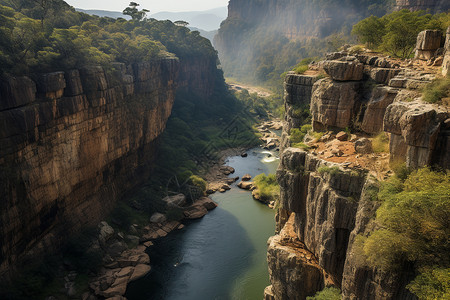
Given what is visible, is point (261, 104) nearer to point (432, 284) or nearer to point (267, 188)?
point (267, 188)

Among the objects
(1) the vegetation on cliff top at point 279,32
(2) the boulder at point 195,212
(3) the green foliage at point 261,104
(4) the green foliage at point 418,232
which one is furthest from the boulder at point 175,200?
(1) the vegetation on cliff top at point 279,32

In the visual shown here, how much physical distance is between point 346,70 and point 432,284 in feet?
45.2

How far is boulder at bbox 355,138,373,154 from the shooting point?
17641 mm

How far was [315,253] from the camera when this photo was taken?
18.3 meters

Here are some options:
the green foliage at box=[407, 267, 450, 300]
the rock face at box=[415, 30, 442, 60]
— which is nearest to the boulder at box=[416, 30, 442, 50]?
the rock face at box=[415, 30, 442, 60]

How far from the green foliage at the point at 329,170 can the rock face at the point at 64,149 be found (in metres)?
18.2

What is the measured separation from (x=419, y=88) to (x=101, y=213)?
2753 centimetres

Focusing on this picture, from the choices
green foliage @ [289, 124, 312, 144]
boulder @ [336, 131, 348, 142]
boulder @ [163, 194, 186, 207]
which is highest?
boulder @ [336, 131, 348, 142]

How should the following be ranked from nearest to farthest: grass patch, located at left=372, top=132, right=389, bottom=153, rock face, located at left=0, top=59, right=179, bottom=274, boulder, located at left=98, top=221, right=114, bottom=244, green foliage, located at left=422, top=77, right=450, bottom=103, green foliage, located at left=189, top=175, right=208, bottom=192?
green foliage, located at left=422, top=77, right=450, bottom=103, grass patch, located at left=372, top=132, right=389, bottom=153, rock face, located at left=0, top=59, right=179, bottom=274, boulder, located at left=98, top=221, right=114, bottom=244, green foliage, located at left=189, top=175, right=208, bottom=192

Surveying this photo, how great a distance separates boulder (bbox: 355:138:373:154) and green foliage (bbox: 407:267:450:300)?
25.2 feet

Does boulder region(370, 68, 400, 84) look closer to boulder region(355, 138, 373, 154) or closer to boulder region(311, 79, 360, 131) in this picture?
boulder region(311, 79, 360, 131)

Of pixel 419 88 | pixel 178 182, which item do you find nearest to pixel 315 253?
pixel 419 88

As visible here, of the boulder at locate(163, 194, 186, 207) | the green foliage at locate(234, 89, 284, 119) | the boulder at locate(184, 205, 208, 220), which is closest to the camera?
the boulder at locate(184, 205, 208, 220)

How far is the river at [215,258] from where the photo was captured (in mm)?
27125
